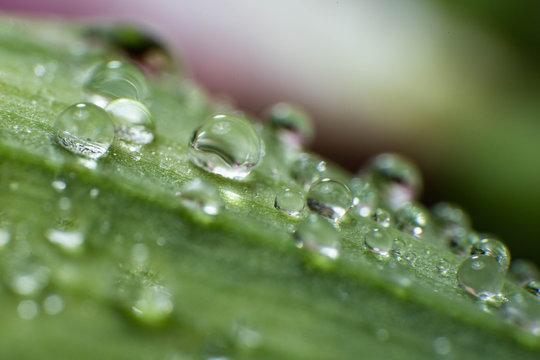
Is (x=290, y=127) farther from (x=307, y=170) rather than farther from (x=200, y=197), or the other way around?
(x=200, y=197)

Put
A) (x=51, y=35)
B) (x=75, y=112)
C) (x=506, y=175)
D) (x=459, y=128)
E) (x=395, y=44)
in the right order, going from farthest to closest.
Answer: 1. (x=395, y=44)
2. (x=459, y=128)
3. (x=506, y=175)
4. (x=51, y=35)
5. (x=75, y=112)

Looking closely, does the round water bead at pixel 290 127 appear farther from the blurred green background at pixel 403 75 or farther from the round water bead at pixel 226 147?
the blurred green background at pixel 403 75

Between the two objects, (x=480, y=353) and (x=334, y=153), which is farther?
(x=334, y=153)

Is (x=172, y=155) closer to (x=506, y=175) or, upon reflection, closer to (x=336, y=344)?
(x=336, y=344)

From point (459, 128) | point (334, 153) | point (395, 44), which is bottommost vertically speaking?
point (334, 153)

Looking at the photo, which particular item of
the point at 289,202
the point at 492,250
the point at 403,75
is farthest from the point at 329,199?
the point at 403,75

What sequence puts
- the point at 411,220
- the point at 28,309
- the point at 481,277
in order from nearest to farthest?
the point at 28,309 < the point at 481,277 < the point at 411,220

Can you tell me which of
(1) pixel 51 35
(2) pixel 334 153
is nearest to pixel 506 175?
(2) pixel 334 153
